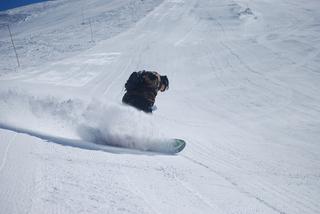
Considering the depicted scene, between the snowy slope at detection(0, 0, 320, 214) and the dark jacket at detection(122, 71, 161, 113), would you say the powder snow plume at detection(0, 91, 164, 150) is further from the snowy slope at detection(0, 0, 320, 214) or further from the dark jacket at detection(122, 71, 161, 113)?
the dark jacket at detection(122, 71, 161, 113)

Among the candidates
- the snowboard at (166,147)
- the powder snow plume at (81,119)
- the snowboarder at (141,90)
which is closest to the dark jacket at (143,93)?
the snowboarder at (141,90)

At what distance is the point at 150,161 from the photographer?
5227 millimetres

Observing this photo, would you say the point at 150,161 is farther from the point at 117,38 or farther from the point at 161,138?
the point at 117,38

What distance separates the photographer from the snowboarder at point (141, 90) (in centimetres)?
716

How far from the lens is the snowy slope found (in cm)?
379

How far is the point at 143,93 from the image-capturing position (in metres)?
7.29

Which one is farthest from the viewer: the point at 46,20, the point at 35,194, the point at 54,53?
the point at 46,20

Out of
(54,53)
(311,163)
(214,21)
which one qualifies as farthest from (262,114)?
(214,21)

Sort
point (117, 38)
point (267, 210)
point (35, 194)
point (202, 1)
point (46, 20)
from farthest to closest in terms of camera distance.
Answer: point (46, 20) < point (202, 1) < point (117, 38) < point (267, 210) < point (35, 194)

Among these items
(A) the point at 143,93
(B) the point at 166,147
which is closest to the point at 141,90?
(A) the point at 143,93

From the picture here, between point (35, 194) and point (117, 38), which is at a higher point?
point (35, 194)

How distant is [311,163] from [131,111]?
3462 mm

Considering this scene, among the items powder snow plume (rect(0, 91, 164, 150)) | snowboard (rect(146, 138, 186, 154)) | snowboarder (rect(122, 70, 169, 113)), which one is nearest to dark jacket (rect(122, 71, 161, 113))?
snowboarder (rect(122, 70, 169, 113))

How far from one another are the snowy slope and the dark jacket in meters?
0.39
